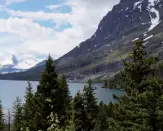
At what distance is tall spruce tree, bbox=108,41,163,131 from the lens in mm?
16469

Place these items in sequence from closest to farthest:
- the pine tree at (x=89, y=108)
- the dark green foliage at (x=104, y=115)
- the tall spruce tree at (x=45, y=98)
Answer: the tall spruce tree at (x=45, y=98) < the pine tree at (x=89, y=108) < the dark green foliage at (x=104, y=115)

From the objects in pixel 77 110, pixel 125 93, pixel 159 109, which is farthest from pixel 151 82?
pixel 77 110

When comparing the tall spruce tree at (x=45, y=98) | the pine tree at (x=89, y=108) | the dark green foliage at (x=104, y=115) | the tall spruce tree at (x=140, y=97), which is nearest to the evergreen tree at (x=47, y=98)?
the tall spruce tree at (x=45, y=98)

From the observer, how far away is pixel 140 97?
16.8 metres

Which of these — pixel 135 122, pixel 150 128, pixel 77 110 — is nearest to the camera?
pixel 150 128

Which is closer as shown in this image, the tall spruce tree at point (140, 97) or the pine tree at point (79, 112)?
the tall spruce tree at point (140, 97)

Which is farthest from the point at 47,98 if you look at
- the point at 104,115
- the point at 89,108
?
the point at 104,115

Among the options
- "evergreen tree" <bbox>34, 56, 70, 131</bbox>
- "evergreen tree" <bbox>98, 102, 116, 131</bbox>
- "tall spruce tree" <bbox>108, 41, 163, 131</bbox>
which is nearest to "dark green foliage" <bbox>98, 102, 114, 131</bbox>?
"evergreen tree" <bbox>98, 102, 116, 131</bbox>

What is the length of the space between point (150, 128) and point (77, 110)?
13.6m

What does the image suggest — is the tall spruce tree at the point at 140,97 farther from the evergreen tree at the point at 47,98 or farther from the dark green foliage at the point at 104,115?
the dark green foliage at the point at 104,115

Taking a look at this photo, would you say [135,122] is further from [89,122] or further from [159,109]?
[89,122]

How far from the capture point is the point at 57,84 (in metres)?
19.2

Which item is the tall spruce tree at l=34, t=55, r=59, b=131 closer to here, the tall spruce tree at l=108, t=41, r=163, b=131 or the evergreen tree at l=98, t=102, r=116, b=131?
the tall spruce tree at l=108, t=41, r=163, b=131

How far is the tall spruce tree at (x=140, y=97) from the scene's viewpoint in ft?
54.0
